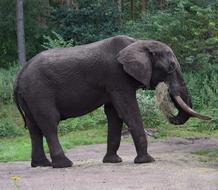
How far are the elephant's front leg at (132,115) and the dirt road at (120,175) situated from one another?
255 mm

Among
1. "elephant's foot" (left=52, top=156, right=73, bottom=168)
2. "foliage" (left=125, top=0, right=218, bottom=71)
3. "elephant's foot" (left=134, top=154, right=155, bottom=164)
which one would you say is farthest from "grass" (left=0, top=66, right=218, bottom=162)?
"elephant's foot" (left=134, top=154, right=155, bottom=164)

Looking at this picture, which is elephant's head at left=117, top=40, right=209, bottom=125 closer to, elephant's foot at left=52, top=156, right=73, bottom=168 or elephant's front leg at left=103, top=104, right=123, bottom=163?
elephant's front leg at left=103, top=104, right=123, bottom=163

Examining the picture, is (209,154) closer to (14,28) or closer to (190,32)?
(190,32)

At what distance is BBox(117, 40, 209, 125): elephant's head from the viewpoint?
458 inches

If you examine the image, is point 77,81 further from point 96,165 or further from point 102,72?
point 96,165

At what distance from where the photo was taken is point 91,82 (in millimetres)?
11664

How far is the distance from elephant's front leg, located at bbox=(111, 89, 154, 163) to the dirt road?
0.25 m

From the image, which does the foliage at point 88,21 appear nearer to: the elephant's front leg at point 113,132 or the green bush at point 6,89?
the green bush at point 6,89

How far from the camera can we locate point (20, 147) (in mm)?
16188

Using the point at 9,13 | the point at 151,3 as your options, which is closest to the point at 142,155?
the point at 9,13

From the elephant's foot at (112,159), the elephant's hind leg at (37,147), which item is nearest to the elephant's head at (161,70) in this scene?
the elephant's foot at (112,159)

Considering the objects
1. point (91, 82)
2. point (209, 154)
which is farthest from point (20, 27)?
point (91, 82)

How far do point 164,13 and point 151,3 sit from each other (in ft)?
55.6

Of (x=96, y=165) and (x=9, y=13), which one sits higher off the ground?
(x=96, y=165)
